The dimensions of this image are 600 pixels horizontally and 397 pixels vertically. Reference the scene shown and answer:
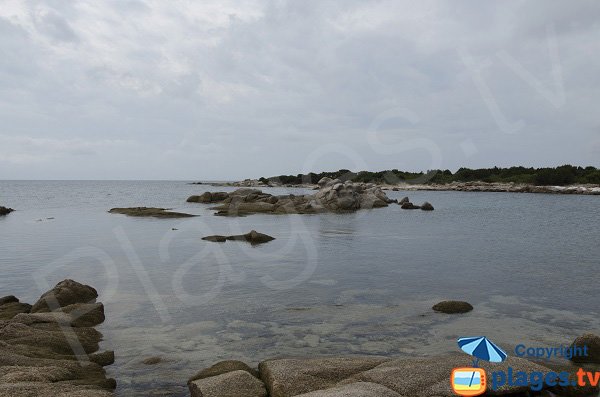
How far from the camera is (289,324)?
584 inches

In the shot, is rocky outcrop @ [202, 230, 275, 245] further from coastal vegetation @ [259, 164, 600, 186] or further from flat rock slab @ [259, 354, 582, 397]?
coastal vegetation @ [259, 164, 600, 186]

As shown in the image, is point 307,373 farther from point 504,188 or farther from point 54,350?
point 504,188

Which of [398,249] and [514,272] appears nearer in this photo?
[514,272]

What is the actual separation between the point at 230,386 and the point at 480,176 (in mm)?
166656

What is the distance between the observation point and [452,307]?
16172 mm

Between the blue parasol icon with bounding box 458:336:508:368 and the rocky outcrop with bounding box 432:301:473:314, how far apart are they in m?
6.47

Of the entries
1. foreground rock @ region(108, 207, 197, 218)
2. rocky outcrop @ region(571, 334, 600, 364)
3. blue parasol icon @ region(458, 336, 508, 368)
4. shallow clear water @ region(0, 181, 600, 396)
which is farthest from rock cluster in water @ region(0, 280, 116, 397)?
foreground rock @ region(108, 207, 197, 218)

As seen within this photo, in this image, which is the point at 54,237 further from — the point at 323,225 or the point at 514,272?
the point at 514,272

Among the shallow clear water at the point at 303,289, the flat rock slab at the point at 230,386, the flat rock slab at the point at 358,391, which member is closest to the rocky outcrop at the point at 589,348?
the shallow clear water at the point at 303,289

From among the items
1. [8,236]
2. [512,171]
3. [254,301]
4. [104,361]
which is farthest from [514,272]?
[512,171]

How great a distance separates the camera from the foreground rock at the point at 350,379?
870cm

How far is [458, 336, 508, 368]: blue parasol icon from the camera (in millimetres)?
9297

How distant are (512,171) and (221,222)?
13866 cm

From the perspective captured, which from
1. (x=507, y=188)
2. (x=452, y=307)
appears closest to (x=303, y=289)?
(x=452, y=307)
